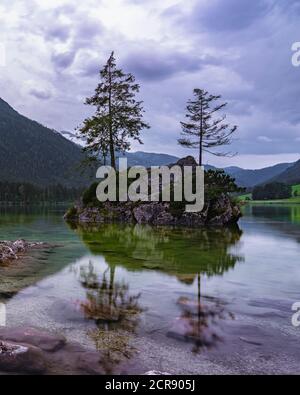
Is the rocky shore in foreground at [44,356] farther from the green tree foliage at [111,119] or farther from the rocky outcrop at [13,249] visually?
the green tree foliage at [111,119]

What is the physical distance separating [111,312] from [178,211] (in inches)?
1223

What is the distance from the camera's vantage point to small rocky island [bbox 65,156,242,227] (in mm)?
38781

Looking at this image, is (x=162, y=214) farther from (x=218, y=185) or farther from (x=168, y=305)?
(x=168, y=305)

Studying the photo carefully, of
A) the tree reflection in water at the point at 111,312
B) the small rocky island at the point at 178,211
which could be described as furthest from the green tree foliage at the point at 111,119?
the tree reflection in water at the point at 111,312

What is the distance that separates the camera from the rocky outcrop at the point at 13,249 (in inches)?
629

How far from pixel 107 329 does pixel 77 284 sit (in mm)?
4469

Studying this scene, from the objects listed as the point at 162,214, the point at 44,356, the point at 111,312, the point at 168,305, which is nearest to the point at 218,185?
the point at 162,214

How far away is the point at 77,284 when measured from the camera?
11961mm

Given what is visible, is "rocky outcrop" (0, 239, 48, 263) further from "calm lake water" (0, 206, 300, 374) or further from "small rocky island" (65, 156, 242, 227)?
"small rocky island" (65, 156, 242, 227)

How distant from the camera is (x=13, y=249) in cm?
1780

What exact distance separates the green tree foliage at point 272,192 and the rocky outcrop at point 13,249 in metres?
177

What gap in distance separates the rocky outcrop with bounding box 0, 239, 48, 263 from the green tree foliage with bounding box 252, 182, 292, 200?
582 feet
